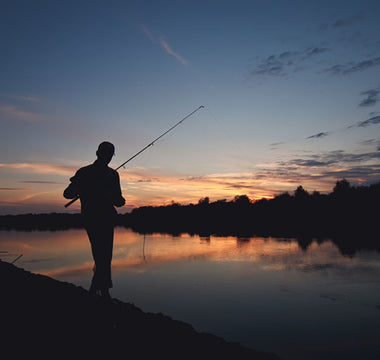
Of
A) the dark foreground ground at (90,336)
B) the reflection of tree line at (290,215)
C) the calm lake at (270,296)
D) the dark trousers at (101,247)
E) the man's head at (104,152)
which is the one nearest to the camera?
the dark foreground ground at (90,336)

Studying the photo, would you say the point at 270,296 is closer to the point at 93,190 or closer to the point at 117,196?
the point at 117,196

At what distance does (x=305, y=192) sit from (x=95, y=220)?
94.4 m

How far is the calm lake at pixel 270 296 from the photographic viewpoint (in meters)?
7.79

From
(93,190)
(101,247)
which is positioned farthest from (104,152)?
(101,247)

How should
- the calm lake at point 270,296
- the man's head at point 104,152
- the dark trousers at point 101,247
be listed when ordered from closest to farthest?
1. the dark trousers at point 101,247
2. the man's head at point 104,152
3. the calm lake at point 270,296

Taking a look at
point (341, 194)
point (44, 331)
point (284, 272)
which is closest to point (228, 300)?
point (284, 272)

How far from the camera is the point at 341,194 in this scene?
243 ft

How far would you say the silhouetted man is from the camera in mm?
4188

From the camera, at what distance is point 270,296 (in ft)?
38.8

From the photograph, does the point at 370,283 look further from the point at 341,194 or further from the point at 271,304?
the point at 341,194

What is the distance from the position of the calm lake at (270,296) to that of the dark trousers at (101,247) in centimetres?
485

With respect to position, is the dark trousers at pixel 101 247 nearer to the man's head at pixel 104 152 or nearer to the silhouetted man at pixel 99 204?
the silhouetted man at pixel 99 204

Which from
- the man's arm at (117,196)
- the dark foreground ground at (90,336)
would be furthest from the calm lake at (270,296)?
the man's arm at (117,196)

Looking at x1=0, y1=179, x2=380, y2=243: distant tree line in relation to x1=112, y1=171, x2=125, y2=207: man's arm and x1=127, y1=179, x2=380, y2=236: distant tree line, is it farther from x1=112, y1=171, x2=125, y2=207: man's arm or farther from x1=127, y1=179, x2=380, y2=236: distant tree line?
x1=112, y1=171, x2=125, y2=207: man's arm
